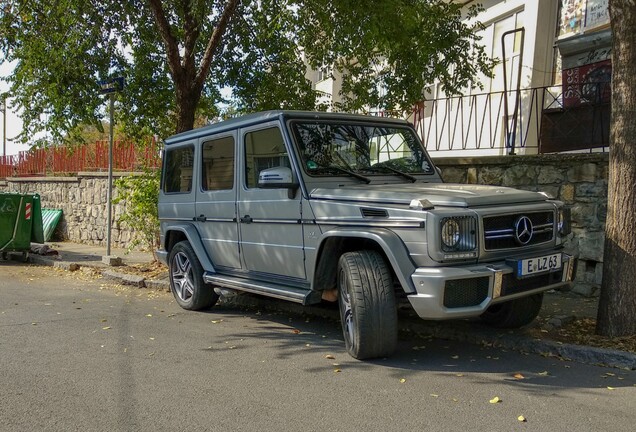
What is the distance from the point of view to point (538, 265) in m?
4.70

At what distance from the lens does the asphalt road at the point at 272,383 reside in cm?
366

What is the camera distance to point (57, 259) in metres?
12.3

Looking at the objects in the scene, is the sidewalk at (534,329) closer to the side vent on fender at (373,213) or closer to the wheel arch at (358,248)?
the wheel arch at (358,248)

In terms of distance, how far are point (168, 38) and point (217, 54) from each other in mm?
2161

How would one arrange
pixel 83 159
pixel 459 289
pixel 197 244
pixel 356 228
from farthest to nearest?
pixel 83 159, pixel 197 244, pixel 356 228, pixel 459 289

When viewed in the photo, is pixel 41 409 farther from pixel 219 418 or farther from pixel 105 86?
pixel 105 86

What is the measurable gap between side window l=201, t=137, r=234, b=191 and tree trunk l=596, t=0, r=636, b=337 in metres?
3.78

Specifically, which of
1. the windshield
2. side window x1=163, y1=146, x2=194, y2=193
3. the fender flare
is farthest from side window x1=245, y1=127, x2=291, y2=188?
side window x1=163, y1=146, x2=194, y2=193

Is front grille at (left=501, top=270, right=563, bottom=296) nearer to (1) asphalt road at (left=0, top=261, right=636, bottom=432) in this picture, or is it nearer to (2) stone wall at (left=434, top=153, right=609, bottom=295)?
(1) asphalt road at (left=0, top=261, right=636, bottom=432)

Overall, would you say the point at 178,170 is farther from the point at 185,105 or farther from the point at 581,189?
the point at 581,189

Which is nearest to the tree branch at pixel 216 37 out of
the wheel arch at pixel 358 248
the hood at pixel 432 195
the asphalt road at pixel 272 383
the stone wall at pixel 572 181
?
the stone wall at pixel 572 181

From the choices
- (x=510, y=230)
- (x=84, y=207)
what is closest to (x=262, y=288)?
(x=510, y=230)

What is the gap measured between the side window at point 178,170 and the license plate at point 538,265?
423cm

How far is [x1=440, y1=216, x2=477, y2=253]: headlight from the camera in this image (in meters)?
4.34
